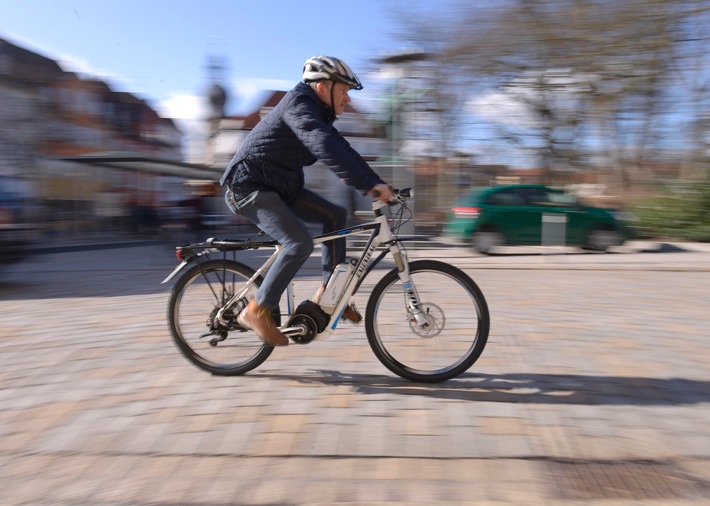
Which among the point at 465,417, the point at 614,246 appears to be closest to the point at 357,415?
the point at 465,417

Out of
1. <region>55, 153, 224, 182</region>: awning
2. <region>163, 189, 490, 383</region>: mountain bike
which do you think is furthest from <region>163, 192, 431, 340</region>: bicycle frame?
<region>55, 153, 224, 182</region>: awning

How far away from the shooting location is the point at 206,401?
151 inches

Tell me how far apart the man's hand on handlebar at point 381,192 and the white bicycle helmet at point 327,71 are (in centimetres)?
64

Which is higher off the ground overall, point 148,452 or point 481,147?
point 481,147

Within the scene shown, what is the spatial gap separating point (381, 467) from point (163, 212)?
11706mm

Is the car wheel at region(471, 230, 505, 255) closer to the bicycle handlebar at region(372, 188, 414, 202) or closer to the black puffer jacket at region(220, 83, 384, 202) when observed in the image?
the black puffer jacket at region(220, 83, 384, 202)

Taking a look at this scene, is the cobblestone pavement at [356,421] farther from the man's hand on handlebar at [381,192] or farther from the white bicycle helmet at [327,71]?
the white bicycle helmet at [327,71]

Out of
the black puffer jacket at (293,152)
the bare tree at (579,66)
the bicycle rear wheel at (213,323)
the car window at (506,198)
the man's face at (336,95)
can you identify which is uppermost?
the bare tree at (579,66)

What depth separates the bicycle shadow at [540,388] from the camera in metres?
3.80

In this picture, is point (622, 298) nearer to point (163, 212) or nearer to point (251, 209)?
point (251, 209)

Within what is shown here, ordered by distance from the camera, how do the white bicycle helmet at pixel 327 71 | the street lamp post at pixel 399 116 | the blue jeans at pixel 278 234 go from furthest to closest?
the street lamp post at pixel 399 116 < the blue jeans at pixel 278 234 < the white bicycle helmet at pixel 327 71

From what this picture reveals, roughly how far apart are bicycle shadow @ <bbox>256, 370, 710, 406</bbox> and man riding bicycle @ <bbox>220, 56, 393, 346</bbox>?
0.44 m

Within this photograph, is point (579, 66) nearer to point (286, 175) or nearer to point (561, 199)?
point (561, 199)

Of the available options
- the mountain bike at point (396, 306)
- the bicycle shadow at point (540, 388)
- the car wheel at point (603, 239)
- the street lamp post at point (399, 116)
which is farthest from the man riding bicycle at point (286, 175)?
the car wheel at point (603, 239)
